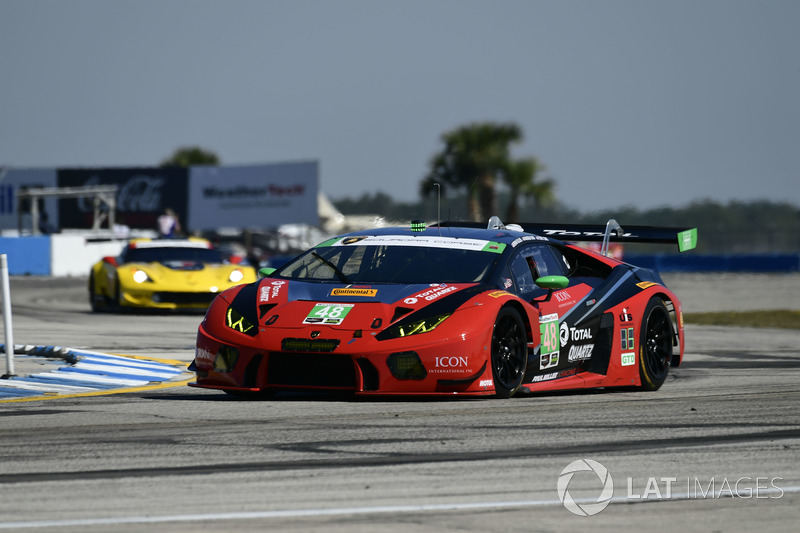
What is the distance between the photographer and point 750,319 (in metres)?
19.3

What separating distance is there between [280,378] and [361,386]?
1.59ft

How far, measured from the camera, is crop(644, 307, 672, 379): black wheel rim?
29.9 feet

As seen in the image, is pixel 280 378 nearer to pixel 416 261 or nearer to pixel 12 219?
pixel 416 261

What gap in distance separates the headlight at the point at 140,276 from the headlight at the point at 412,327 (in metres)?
11.7

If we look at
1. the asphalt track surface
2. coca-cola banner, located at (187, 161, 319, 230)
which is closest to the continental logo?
the asphalt track surface

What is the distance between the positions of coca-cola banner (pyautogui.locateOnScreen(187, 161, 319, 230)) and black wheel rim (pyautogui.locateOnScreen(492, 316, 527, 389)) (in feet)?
128

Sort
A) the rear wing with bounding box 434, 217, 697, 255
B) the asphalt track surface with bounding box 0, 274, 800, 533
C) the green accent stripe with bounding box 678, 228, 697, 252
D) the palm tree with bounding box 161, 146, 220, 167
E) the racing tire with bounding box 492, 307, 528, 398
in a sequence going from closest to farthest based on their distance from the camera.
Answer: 1. the asphalt track surface with bounding box 0, 274, 800, 533
2. the racing tire with bounding box 492, 307, 528, 398
3. the green accent stripe with bounding box 678, 228, 697, 252
4. the rear wing with bounding box 434, 217, 697, 255
5. the palm tree with bounding box 161, 146, 220, 167

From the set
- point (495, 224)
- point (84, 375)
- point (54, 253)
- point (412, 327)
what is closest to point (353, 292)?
point (412, 327)

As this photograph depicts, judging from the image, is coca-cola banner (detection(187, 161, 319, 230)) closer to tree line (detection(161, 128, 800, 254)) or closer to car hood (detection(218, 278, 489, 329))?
tree line (detection(161, 128, 800, 254))

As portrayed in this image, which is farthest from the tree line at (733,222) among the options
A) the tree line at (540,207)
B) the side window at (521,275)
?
the side window at (521,275)

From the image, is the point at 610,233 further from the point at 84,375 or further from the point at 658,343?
the point at 84,375

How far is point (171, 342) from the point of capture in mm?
13258

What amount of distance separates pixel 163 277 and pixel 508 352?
11563 millimetres

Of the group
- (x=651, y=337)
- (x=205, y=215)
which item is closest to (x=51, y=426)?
(x=651, y=337)
